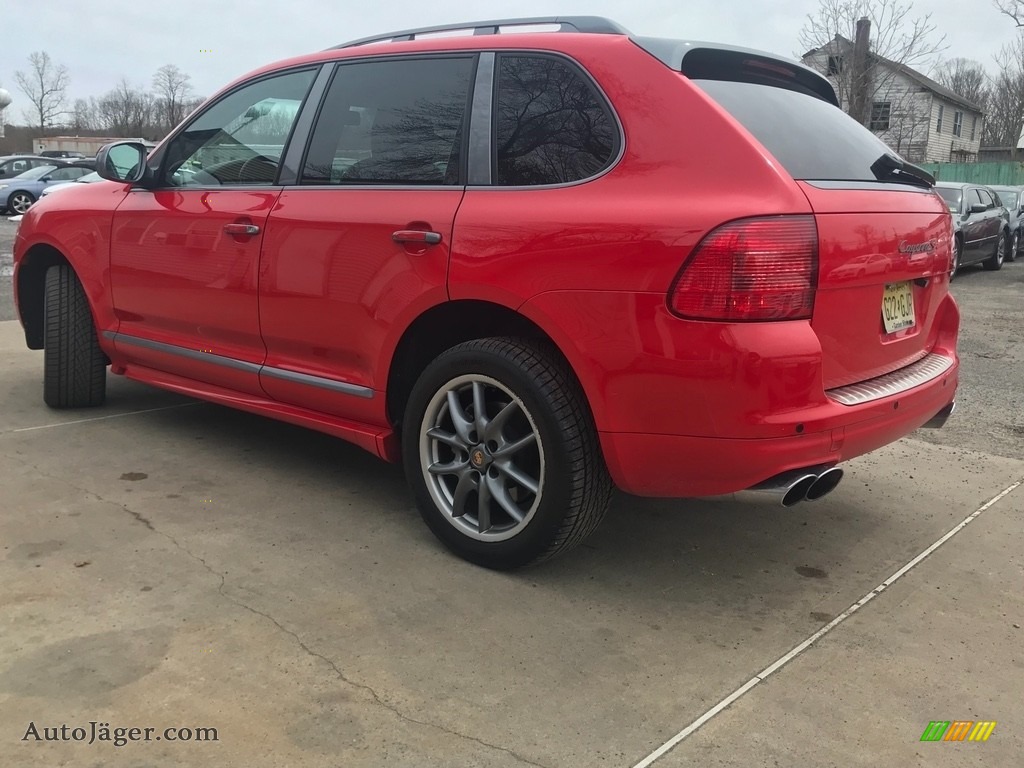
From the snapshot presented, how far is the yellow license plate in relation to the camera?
2939 mm

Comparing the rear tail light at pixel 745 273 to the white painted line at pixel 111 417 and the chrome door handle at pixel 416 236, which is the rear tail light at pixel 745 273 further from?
the white painted line at pixel 111 417

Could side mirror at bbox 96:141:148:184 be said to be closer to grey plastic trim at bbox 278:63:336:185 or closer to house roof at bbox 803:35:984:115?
grey plastic trim at bbox 278:63:336:185

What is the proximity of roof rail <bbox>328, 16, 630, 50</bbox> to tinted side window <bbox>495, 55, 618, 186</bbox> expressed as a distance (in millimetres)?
215

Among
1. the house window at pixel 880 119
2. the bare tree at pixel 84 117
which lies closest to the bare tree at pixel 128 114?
the bare tree at pixel 84 117

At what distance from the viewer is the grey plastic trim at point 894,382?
2760 mm

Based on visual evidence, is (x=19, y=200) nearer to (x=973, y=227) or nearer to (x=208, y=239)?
(x=973, y=227)

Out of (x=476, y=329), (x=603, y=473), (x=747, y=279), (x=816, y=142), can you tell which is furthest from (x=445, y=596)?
(x=816, y=142)

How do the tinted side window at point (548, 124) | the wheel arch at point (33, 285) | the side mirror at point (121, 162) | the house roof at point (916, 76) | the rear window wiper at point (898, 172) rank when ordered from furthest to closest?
the house roof at point (916, 76)
the wheel arch at point (33, 285)
the side mirror at point (121, 162)
the rear window wiper at point (898, 172)
the tinted side window at point (548, 124)

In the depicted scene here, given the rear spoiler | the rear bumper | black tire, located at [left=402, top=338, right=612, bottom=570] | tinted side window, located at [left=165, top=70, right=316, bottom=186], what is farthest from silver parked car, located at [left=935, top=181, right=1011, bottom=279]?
black tire, located at [left=402, top=338, right=612, bottom=570]

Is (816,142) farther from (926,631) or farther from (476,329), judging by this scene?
(926,631)

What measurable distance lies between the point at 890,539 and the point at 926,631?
77cm

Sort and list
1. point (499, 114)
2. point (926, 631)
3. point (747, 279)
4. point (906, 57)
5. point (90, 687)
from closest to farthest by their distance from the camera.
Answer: point (90, 687), point (747, 279), point (926, 631), point (499, 114), point (906, 57)

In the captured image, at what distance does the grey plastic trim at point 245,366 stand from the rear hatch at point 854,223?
1.62 m

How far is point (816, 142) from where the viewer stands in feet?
9.68
